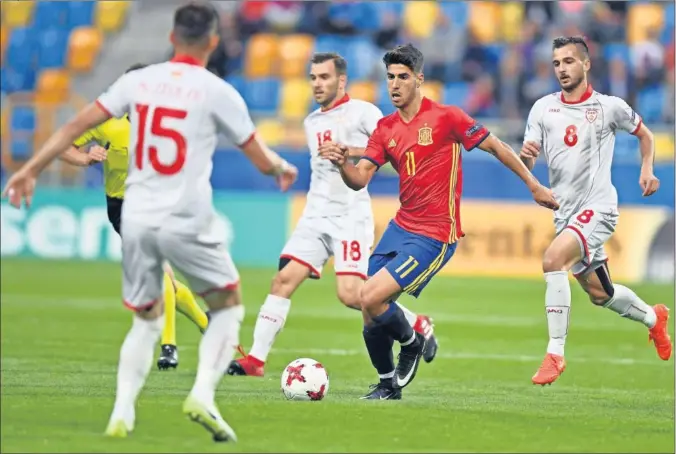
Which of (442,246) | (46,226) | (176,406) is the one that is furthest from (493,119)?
(176,406)

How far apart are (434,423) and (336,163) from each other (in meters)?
1.63

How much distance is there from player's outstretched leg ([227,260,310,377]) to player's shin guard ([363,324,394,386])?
1302mm

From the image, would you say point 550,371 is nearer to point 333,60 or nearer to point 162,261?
point 333,60

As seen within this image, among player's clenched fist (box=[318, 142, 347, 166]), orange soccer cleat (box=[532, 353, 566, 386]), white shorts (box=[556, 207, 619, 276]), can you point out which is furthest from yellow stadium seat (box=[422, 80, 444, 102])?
player's clenched fist (box=[318, 142, 347, 166])

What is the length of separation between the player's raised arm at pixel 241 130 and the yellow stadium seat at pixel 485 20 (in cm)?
1853

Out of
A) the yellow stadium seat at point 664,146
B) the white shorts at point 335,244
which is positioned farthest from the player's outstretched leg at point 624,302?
the yellow stadium seat at point 664,146

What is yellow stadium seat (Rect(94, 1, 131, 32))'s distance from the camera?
1084 inches

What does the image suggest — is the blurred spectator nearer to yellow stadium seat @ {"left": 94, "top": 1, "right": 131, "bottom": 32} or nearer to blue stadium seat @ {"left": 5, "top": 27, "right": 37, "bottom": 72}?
yellow stadium seat @ {"left": 94, "top": 1, "right": 131, "bottom": 32}

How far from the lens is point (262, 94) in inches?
1002

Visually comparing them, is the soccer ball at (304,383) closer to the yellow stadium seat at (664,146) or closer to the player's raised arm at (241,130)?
the player's raised arm at (241,130)

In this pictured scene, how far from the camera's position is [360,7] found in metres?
26.3

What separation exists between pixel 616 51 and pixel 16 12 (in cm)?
1234

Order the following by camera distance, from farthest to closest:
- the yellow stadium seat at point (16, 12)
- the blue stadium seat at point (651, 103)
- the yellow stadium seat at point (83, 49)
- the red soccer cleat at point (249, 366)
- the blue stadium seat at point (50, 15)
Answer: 1. the yellow stadium seat at point (16, 12)
2. the blue stadium seat at point (50, 15)
3. the yellow stadium seat at point (83, 49)
4. the blue stadium seat at point (651, 103)
5. the red soccer cleat at point (249, 366)

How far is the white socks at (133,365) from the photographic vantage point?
23.0 ft
